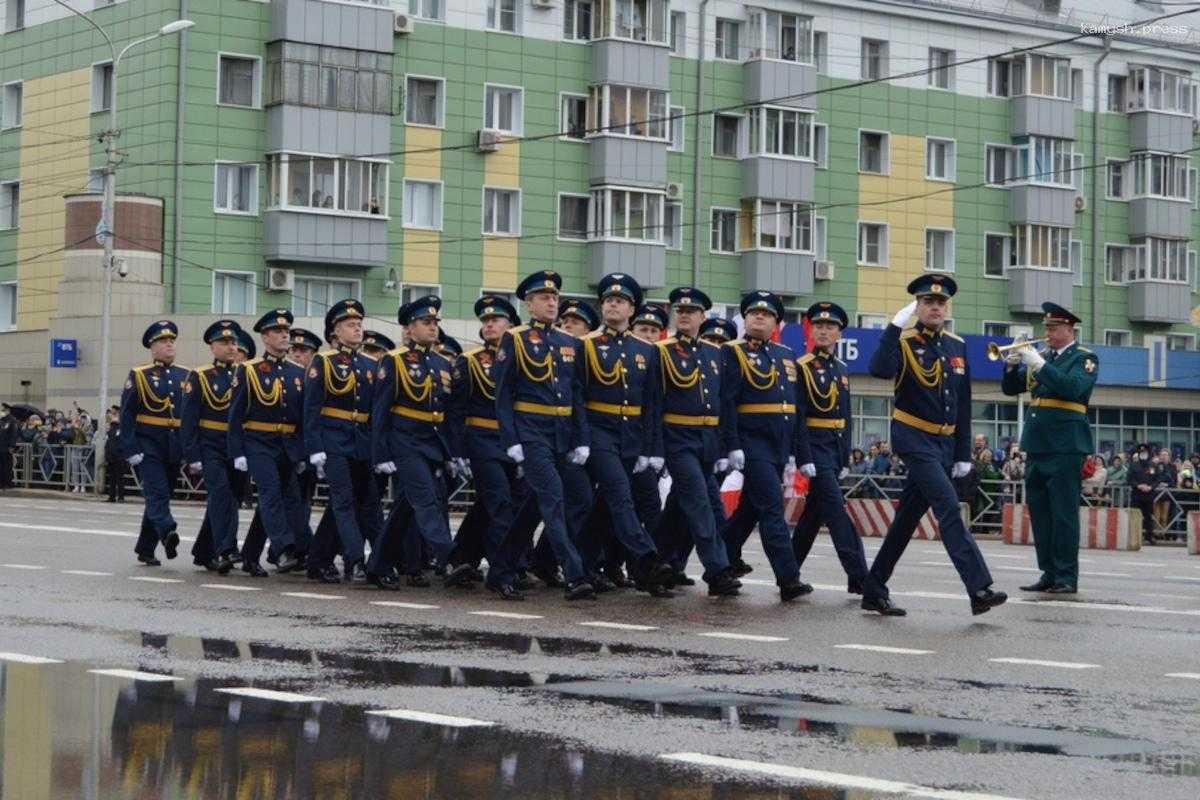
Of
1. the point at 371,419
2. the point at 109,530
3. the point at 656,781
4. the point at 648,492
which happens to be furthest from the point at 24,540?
the point at 656,781

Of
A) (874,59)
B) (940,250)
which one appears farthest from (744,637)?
(940,250)

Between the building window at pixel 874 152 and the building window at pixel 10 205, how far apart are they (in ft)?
71.1

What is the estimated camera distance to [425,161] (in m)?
54.6

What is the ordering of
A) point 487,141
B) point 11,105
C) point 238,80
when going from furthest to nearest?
point 11,105 < point 487,141 < point 238,80

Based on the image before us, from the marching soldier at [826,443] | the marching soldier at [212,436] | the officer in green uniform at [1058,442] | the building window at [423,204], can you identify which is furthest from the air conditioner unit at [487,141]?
the officer in green uniform at [1058,442]

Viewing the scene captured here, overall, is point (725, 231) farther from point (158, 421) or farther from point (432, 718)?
point (432, 718)

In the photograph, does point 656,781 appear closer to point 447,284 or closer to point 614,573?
point 614,573

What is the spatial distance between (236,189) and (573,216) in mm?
8880

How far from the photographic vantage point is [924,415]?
15414 millimetres

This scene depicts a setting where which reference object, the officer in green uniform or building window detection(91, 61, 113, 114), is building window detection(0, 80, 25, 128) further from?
the officer in green uniform

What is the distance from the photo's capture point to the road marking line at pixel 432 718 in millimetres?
9106

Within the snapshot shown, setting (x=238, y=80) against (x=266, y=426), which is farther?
(x=238, y=80)

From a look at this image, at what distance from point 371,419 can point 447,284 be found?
3767cm

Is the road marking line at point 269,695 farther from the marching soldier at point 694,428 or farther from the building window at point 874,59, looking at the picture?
the building window at point 874,59
